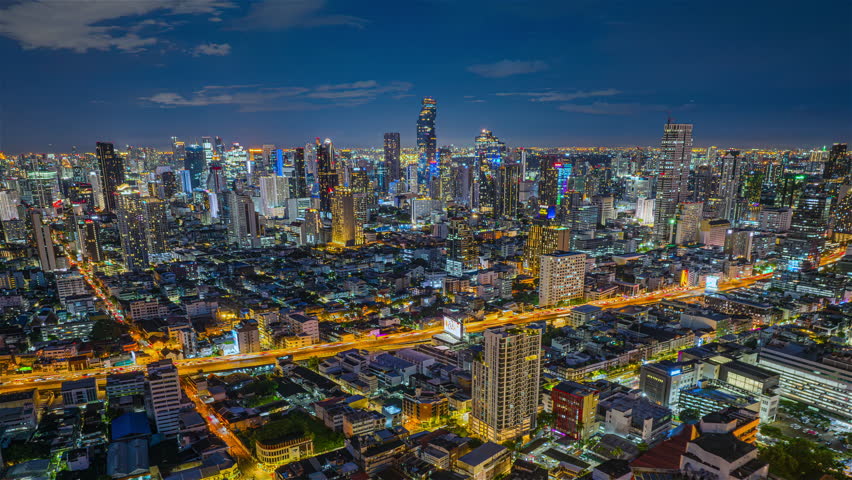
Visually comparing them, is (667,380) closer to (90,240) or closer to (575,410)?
(575,410)

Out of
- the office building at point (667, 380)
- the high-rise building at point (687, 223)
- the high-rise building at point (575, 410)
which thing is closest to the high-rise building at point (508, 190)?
the high-rise building at point (687, 223)

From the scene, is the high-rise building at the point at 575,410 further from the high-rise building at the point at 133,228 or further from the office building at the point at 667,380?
the high-rise building at the point at 133,228

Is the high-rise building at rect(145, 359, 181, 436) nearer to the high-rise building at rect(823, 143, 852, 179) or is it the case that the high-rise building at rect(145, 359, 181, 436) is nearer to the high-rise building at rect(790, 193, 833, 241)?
the high-rise building at rect(790, 193, 833, 241)

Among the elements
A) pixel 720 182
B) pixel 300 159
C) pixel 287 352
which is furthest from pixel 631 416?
pixel 300 159

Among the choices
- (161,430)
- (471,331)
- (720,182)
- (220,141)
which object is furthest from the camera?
(220,141)

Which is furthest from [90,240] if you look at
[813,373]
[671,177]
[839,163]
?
[839,163]

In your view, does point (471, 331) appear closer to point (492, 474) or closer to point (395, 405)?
point (395, 405)
